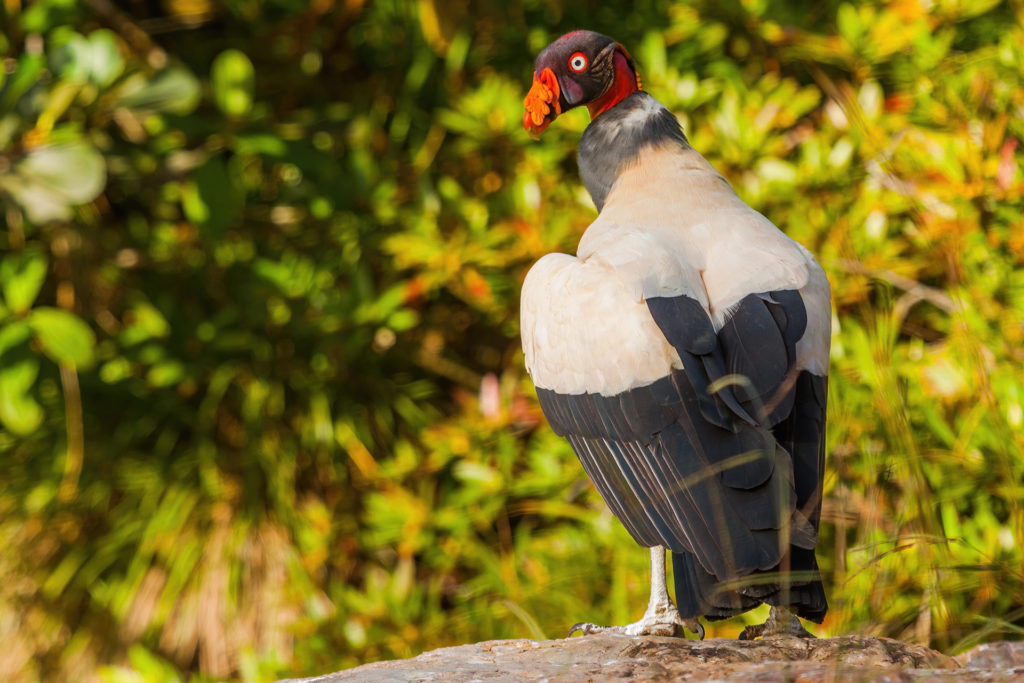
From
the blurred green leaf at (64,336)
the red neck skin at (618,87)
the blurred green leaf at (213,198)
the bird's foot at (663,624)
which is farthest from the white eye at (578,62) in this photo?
the blurred green leaf at (64,336)

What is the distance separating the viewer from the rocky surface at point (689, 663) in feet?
5.83

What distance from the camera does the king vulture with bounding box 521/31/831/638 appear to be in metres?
1.97

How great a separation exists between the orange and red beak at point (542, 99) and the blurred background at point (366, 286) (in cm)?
126

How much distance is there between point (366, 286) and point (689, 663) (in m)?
2.60

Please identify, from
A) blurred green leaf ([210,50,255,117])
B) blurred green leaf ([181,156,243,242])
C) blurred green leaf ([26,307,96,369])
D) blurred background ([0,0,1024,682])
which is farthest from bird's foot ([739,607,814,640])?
blurred green leaf ([210,50,255,117])

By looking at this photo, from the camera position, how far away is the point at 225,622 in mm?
4461

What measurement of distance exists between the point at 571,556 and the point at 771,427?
1911mm

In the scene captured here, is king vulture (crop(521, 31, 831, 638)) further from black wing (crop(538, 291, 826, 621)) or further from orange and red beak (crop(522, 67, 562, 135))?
orange and red beak (crop(522, 67, 562, 135))

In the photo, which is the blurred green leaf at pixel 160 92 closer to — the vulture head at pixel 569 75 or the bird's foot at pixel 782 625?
the vulture head at pixel 569 75

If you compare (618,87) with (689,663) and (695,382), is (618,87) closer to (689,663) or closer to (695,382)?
(695,382)

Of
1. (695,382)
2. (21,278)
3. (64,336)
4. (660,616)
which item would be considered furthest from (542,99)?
(21,278)

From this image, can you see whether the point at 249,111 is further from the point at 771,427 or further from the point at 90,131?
the point at 771,427

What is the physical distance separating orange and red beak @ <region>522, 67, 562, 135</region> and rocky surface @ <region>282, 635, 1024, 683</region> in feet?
3.92

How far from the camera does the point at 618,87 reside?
2678 mm
